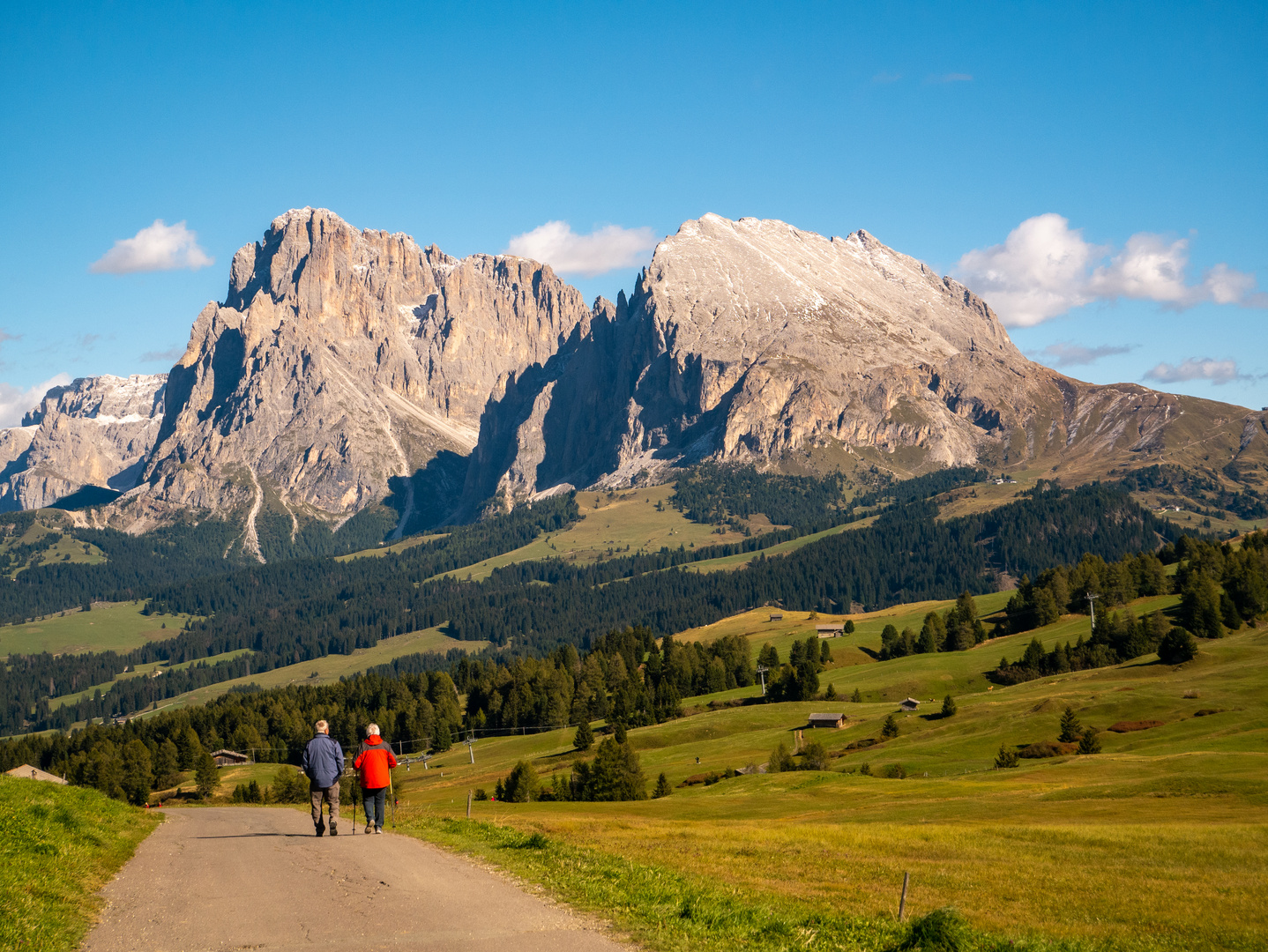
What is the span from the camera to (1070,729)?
4446 inches

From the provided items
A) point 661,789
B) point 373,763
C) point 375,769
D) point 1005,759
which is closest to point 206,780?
point 661,789

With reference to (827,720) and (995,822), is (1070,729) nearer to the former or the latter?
(827,720)

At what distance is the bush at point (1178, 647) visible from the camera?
151000 millimetres

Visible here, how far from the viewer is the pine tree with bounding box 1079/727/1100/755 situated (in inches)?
4118

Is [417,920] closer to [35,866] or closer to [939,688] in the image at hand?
[35,866]

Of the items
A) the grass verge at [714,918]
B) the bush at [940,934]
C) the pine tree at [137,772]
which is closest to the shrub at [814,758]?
the pine tree at [137,772]

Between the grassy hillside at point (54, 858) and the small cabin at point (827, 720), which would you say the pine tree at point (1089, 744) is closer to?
the small cabin at point (827, 720)

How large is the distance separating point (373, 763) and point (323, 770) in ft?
4.94

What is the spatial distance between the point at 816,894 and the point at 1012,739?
98624 millimetres

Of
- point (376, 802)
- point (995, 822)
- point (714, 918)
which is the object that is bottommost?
point (995, 822)

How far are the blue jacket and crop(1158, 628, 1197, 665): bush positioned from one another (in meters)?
147

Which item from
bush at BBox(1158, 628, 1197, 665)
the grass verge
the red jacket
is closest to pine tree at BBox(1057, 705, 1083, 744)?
bush at BBox(1158, 628, 1197, 665)

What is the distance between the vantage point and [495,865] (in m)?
26.7

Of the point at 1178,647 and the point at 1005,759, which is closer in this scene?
the point at 1005,759
